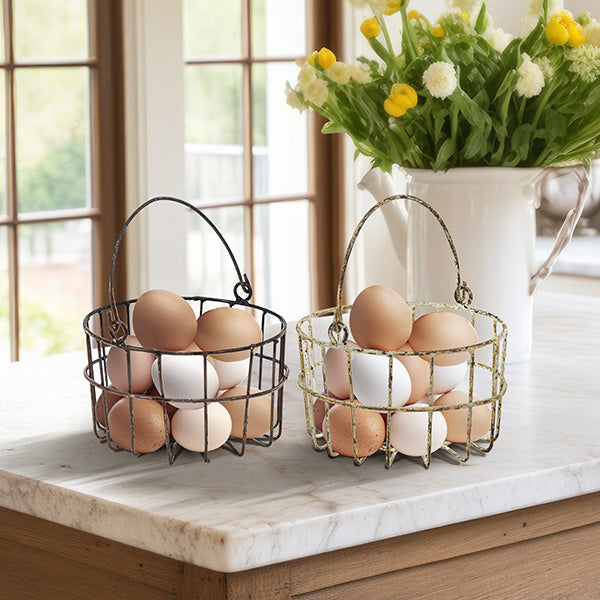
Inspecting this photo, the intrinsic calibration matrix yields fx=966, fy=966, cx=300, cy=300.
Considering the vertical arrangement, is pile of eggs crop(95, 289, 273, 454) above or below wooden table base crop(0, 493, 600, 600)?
above

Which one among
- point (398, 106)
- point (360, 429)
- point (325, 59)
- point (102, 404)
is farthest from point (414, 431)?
point (325, 59)

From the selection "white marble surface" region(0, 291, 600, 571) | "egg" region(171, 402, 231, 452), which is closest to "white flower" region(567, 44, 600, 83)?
"white marble surface" region(0, 291, 600, 571)

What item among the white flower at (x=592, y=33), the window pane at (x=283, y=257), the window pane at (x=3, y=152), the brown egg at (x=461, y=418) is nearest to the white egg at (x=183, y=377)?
the brown egg at (x=461, y=418)

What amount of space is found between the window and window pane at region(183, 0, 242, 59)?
289 millimetres

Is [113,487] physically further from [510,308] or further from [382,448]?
[510,308]

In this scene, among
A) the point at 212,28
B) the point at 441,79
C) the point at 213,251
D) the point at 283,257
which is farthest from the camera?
the point at 283,257

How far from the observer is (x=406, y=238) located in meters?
1.36

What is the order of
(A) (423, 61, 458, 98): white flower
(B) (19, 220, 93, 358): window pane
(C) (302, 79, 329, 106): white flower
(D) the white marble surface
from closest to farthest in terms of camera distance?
(D) the white marble surface
(A) (423, 61, 458, 98): white flower
(C) (302, 79, 329, 106): white flower
(B) (19, 220, 93, 358): window pane

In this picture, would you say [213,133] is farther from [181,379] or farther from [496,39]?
[181,379]

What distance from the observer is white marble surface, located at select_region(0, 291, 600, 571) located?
747mm

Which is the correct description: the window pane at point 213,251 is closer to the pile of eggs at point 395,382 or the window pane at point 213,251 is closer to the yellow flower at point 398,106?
the yellow flower at point 398,106

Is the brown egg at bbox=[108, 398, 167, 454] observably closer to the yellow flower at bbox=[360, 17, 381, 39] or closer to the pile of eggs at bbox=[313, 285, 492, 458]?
the pile of eggs at bbox=[313, 285, 492, 458]

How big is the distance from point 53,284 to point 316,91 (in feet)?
5.53

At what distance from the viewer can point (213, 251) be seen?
3049 mm
